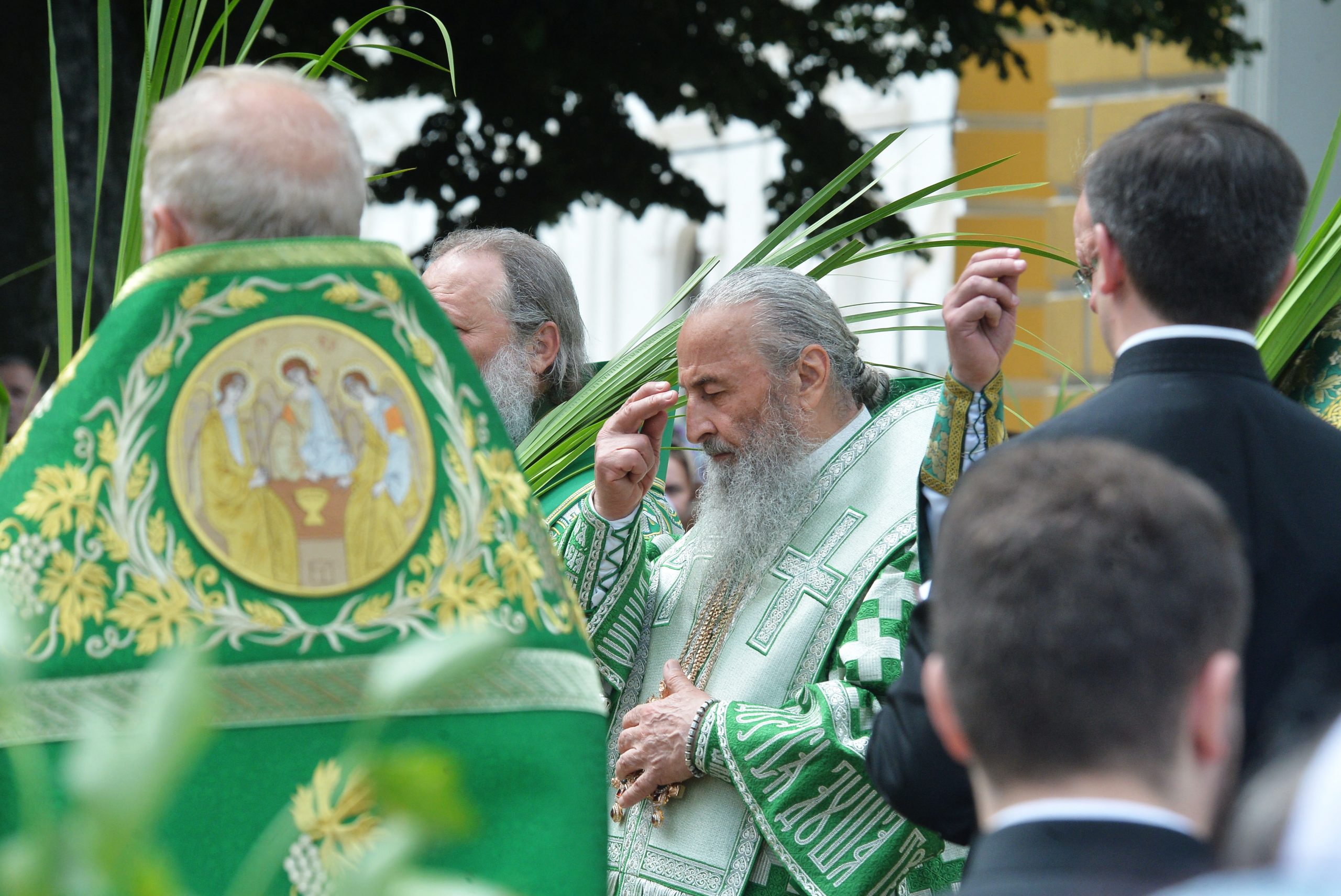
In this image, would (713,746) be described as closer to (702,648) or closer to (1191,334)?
(702,648)

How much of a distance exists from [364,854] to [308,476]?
0.47 m

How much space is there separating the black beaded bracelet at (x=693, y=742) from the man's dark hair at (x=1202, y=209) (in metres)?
1.34

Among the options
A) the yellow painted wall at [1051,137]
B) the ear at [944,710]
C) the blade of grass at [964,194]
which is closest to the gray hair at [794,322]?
the blade of grass at [964,194]

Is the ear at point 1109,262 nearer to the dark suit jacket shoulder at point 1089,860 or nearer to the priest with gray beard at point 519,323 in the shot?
the dark suit jacket shoulder at point 1089,860

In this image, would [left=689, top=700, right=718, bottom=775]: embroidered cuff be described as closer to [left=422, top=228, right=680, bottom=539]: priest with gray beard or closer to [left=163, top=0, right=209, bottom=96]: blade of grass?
[left=422, top=228, right=680, bottom=539]: priest with gray beard

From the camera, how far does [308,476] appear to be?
2096 millimetres

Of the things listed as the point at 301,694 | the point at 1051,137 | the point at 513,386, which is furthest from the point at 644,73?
the point at 301,694

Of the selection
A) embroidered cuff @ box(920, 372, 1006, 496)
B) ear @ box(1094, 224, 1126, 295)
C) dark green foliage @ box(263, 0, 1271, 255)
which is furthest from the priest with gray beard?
dark green foliage @ box(263, 0, 1271, 255)

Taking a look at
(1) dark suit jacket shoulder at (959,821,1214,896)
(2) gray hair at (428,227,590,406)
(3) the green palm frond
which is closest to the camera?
(1) dark suit jacket shoulder at (959,821,1214,896)

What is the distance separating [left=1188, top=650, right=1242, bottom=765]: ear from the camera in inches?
59.6

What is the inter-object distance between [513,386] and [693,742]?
141cm

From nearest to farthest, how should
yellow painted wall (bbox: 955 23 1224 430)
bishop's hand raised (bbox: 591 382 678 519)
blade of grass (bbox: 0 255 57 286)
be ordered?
bishop's hand raised (bbox: 591 382 678 519) < blade of grass (bbox: 0 255 57 286) < yellow painted wall (bbox: 955 23 1224 430)

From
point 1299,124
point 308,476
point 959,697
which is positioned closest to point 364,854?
point 308,476

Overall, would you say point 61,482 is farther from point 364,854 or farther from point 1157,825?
point 1157,825
